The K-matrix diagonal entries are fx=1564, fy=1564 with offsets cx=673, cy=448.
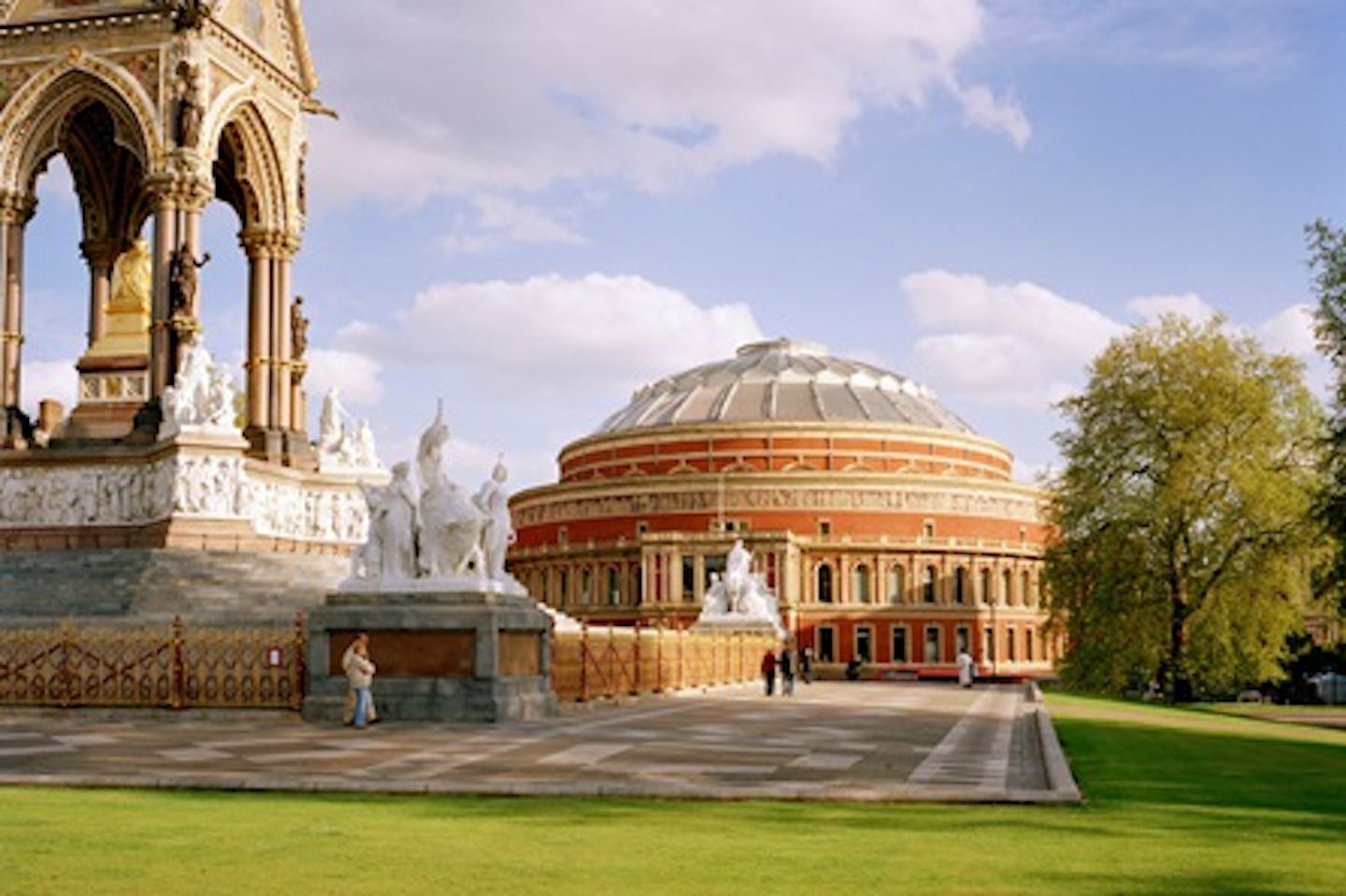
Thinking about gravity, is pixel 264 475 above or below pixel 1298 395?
below

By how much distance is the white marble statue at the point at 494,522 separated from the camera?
22.6m

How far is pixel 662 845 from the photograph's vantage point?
31.9ft

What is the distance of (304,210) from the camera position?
119ft

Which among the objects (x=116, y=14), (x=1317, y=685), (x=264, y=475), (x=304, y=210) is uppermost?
(x=116, y=14)

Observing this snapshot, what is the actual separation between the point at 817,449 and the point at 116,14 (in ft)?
222

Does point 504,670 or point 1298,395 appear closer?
point 504,670

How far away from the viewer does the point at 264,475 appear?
102 ft

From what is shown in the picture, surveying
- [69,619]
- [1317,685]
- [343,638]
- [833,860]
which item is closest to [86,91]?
[69,619]

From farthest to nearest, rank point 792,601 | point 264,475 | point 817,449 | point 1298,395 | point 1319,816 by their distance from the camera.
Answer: point 817,449 < point 792,601 < point 1298,395 < point 264,475 < point 1319,816

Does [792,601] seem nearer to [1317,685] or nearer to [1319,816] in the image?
[1317,685]

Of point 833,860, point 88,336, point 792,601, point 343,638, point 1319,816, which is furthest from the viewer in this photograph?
point 792,601

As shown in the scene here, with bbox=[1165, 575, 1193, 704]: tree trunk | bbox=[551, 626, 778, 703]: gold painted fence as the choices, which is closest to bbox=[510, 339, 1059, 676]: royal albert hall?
bbox=[1165, 575, 1193, 704]: tree trunk

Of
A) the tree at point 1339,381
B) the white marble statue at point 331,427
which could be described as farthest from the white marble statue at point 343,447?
the tree at point 1339,381

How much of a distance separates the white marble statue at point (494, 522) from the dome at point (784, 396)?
74.1 m
